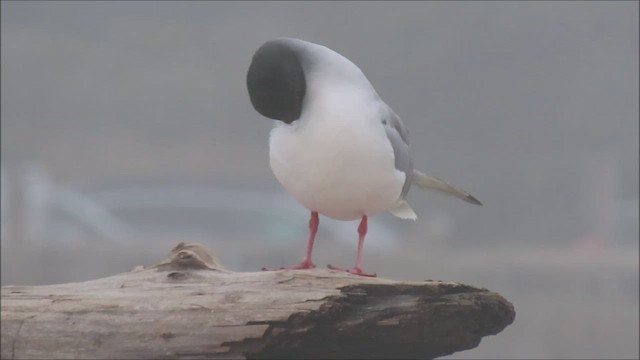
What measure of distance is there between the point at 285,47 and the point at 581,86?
2.55 ft

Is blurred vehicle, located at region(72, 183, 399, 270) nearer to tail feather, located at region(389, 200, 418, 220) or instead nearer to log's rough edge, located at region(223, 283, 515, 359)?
tail feather, located at region(389, 200, 418, 220)

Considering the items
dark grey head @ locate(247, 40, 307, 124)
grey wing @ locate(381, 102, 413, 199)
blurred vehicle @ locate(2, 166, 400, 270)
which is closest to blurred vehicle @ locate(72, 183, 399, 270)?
blurred vehicle @ locate(2, 166, 400, 270)

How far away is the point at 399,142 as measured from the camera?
100cm

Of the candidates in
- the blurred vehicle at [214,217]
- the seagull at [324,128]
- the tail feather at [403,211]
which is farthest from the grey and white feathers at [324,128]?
the blurred vehicle at [214,217]

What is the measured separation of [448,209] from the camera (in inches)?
59.9

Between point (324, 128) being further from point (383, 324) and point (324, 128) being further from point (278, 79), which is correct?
point (383, 324)

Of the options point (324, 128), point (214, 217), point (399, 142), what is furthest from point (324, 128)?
point (214, 217)

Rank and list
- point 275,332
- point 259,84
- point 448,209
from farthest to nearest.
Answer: point 448,209, point 259,84, point 275,332

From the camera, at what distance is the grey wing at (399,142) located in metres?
0.99

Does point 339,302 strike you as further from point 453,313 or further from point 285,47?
point 285,47

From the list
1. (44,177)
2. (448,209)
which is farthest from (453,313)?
(44,177)

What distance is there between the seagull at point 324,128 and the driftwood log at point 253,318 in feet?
0.35

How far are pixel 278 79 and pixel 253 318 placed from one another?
10.3 inches

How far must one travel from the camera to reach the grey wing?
0.99 meters
